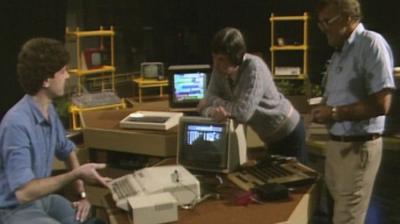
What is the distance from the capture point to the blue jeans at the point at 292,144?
2.74m

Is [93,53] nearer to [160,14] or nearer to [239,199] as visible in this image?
[160,14]

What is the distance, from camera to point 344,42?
214 centimetres

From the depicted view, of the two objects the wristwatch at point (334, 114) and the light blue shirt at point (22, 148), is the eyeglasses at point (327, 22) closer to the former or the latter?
the wristwatch at point (334, 114)

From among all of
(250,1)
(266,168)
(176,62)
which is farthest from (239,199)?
(250,1)

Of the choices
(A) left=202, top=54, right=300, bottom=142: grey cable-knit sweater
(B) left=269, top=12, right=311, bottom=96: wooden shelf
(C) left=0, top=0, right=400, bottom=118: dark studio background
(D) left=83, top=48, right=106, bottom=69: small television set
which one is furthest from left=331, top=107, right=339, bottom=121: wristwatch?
(C) left=0, top=0, right=400, bottom=118: dark studio background

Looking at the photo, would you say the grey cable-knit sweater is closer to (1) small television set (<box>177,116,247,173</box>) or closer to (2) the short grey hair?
(1) small television set (<box>177,116,247,173</box>)

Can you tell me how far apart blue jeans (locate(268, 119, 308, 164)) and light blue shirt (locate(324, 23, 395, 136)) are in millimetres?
544

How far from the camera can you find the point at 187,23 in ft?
19.1

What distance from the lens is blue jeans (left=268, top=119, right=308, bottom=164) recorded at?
274 cm

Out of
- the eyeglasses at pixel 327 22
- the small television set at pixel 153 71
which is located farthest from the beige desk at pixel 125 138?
the small television set at pixel 153 71

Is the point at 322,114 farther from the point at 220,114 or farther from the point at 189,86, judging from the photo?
the point at 189,86

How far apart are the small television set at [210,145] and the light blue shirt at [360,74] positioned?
1.42 ft

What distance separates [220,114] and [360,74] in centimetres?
61

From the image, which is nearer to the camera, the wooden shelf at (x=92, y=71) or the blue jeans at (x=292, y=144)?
the blue jeans at (x=292, y=144)
